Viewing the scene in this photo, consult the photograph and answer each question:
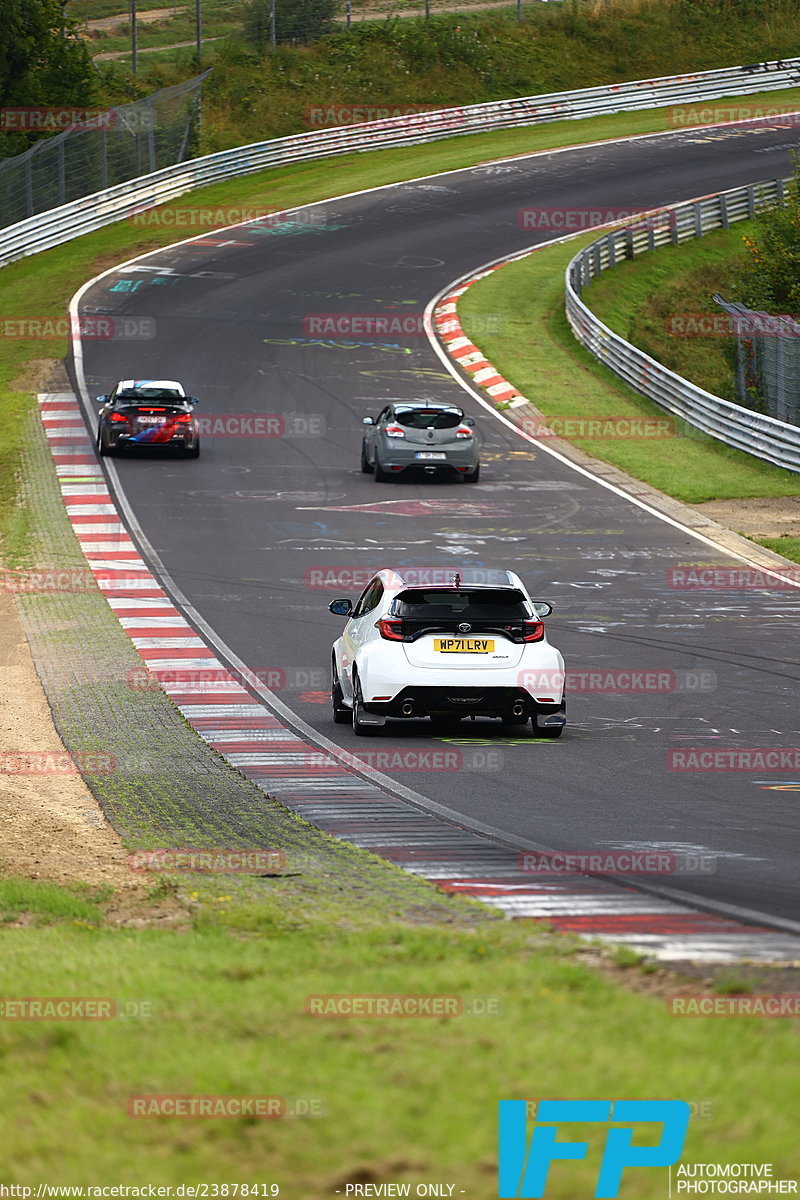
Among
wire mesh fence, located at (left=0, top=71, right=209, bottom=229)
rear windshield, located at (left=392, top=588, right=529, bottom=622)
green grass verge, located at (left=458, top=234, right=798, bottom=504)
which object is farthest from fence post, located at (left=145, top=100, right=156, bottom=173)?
rear windshield, located at (left=392, top=588, right=529, bottom=622)

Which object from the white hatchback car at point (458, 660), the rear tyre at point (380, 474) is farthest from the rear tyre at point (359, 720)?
the rear tyre at point (380, 474)

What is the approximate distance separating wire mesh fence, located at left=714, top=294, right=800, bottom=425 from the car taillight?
22.6 metres

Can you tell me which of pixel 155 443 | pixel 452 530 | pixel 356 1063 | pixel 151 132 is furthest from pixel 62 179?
pixel 356 1063

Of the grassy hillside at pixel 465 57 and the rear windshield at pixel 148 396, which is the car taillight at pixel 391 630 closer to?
the rear windshield at pixel 148 396

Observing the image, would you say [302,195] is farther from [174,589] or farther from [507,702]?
[507,702]

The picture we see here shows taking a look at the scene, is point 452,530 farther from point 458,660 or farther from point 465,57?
point 465,57

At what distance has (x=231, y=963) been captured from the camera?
6676mm

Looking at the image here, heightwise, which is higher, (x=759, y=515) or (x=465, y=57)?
(x=465, y=57)

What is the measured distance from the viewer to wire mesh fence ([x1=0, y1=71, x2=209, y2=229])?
160 feet

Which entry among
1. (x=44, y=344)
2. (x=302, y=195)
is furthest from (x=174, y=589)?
(x=302, y=195)

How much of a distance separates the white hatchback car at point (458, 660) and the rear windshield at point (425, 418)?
52.3ft

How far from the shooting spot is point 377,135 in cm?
6372

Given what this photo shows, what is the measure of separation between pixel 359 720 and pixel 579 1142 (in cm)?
968

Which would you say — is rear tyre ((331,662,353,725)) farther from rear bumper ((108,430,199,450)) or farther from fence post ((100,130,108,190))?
fence post ((100,130,108,190))
